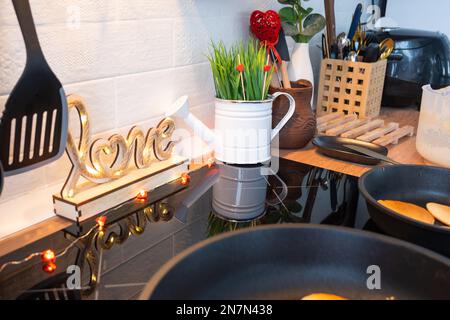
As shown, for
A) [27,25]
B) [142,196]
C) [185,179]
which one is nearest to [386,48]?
[185,179]

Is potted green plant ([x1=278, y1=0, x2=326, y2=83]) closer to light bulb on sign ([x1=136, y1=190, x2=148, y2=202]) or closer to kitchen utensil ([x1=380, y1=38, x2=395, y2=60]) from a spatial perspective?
kitchen utensil ([x1=380, y1=38, x2=395, y2=60])

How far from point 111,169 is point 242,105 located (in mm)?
277

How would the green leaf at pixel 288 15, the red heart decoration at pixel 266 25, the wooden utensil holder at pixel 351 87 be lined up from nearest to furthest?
1. the red heart decoration at pixel 266 25
2. the green leaf at pixel 288 15
3. the wooden utensil holder at pixel 351 87

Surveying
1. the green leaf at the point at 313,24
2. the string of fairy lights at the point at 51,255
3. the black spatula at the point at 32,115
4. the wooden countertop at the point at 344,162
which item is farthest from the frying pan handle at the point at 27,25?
the green leaf at the point at 313,24

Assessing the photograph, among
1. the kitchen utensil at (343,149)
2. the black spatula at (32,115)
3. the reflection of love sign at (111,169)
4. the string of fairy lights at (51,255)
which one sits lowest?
the string of fairy lights at (51,255)

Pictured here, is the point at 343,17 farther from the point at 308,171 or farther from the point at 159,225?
the point at 159,225

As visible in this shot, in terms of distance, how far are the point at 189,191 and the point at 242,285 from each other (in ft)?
1.02

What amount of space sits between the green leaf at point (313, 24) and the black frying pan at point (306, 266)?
2.36ft

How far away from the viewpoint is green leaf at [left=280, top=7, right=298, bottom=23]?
1.09 meters

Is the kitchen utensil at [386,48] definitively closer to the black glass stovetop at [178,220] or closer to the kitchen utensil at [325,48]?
the kitchen utensil at [325,48]

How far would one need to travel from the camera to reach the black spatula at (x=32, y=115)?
56 centimetres

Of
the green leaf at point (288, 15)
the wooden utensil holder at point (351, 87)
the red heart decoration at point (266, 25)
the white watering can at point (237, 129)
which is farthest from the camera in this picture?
the wooden utensil holder at point (351, 87)

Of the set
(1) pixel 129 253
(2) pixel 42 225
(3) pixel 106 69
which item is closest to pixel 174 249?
(1) pixel 129 253

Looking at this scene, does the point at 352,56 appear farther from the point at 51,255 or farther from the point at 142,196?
the point at 51,255
